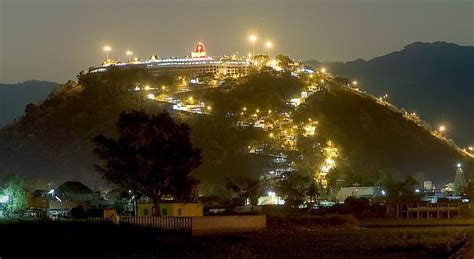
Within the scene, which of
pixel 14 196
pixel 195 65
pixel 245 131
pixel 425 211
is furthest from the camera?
pixel 195 65

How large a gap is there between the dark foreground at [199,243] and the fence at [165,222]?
1.79 meters

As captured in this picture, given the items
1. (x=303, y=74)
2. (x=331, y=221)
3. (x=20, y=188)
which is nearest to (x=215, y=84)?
(x=303, y=74)

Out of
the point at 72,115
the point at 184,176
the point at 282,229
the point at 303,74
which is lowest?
the point at 282,229

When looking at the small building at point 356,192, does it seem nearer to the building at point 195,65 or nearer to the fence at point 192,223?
the fence at point 192,223

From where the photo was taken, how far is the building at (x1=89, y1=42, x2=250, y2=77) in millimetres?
190750

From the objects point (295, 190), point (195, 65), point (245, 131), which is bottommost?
point (295, 190)

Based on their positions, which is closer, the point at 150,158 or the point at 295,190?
the point at 150,158

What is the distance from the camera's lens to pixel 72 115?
175 metres

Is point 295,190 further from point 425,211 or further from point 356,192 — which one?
point 425,211

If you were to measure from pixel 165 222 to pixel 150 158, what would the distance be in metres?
9.47

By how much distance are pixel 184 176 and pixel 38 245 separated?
78.9 ft

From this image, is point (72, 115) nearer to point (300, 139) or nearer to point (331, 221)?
point (300, 139)

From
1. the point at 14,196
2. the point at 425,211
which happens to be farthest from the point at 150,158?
the point at 425,211

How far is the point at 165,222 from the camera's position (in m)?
50.5
